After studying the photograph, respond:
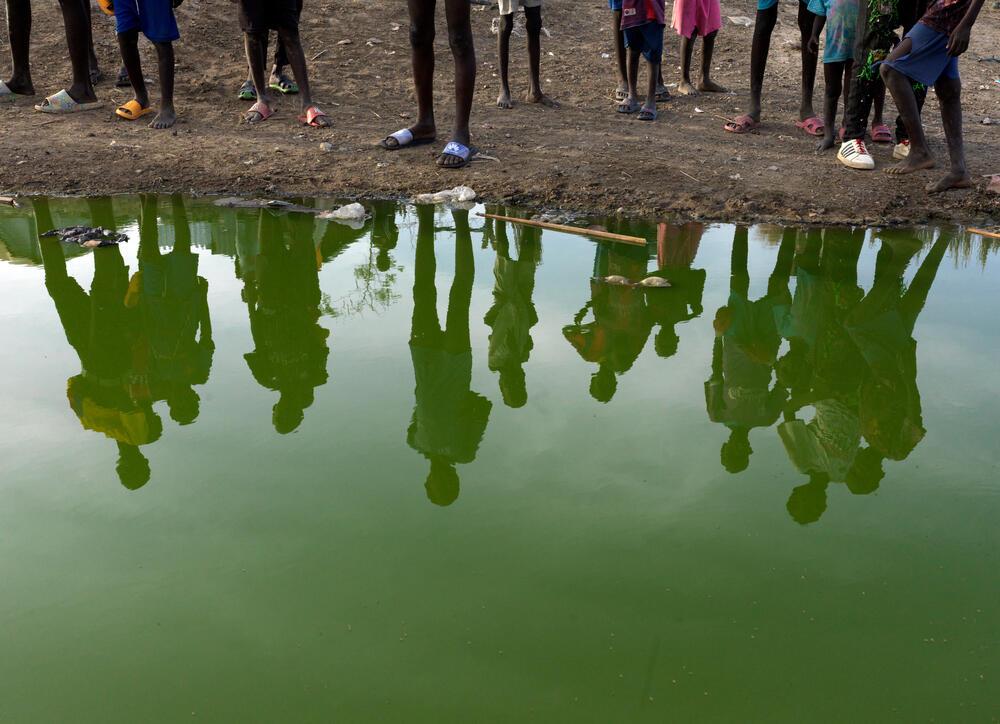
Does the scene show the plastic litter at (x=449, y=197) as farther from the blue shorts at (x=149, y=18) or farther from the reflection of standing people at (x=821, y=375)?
the blue shorts at (x=149, y=18)

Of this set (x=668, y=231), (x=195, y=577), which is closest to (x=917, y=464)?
(x=195, y=577)

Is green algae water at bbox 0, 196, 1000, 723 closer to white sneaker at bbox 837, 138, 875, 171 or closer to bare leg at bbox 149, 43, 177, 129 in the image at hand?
white sneaker at bbox 837, 138, 875, 171

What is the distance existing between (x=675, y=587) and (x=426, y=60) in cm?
385

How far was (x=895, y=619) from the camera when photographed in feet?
5.71

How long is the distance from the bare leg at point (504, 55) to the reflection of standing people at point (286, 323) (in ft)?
8.35

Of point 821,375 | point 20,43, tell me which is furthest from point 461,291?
point 20,43

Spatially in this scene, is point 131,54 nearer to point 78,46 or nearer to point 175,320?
point 78,46

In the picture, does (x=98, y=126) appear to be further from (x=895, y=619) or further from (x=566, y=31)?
(x=895, y=619)

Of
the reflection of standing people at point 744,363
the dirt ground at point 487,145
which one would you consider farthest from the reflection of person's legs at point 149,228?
the reflection of standing people at point 744,363

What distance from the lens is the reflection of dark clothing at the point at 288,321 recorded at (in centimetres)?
273

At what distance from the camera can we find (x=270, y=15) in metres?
5.63

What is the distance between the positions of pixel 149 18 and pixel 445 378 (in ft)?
12.9

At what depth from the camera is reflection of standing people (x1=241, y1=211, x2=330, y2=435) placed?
104 inches

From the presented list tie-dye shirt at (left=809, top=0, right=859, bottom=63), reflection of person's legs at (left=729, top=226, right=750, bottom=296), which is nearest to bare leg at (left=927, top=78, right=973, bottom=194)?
tie-dye shirt at (left=809, top=0, right=859, bottom=63)
